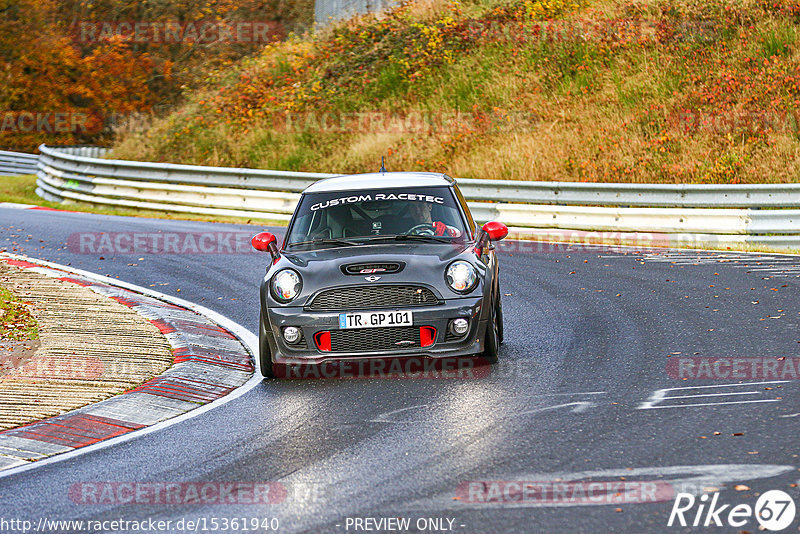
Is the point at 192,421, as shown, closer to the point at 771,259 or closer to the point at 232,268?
the point at 232,268

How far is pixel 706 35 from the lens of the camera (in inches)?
1007

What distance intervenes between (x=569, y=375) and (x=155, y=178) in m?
16.5

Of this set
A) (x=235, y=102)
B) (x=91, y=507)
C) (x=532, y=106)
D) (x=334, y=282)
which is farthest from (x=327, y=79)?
(x=91, y=507)

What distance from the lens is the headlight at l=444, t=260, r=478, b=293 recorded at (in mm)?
8273

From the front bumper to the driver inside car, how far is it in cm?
110

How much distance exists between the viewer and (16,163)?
33.3m

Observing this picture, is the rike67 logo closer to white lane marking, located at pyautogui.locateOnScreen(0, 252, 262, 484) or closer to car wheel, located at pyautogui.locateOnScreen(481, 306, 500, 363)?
car wheel, located at pyautogui.locateOnScreen(481, 306, 500, 363)
